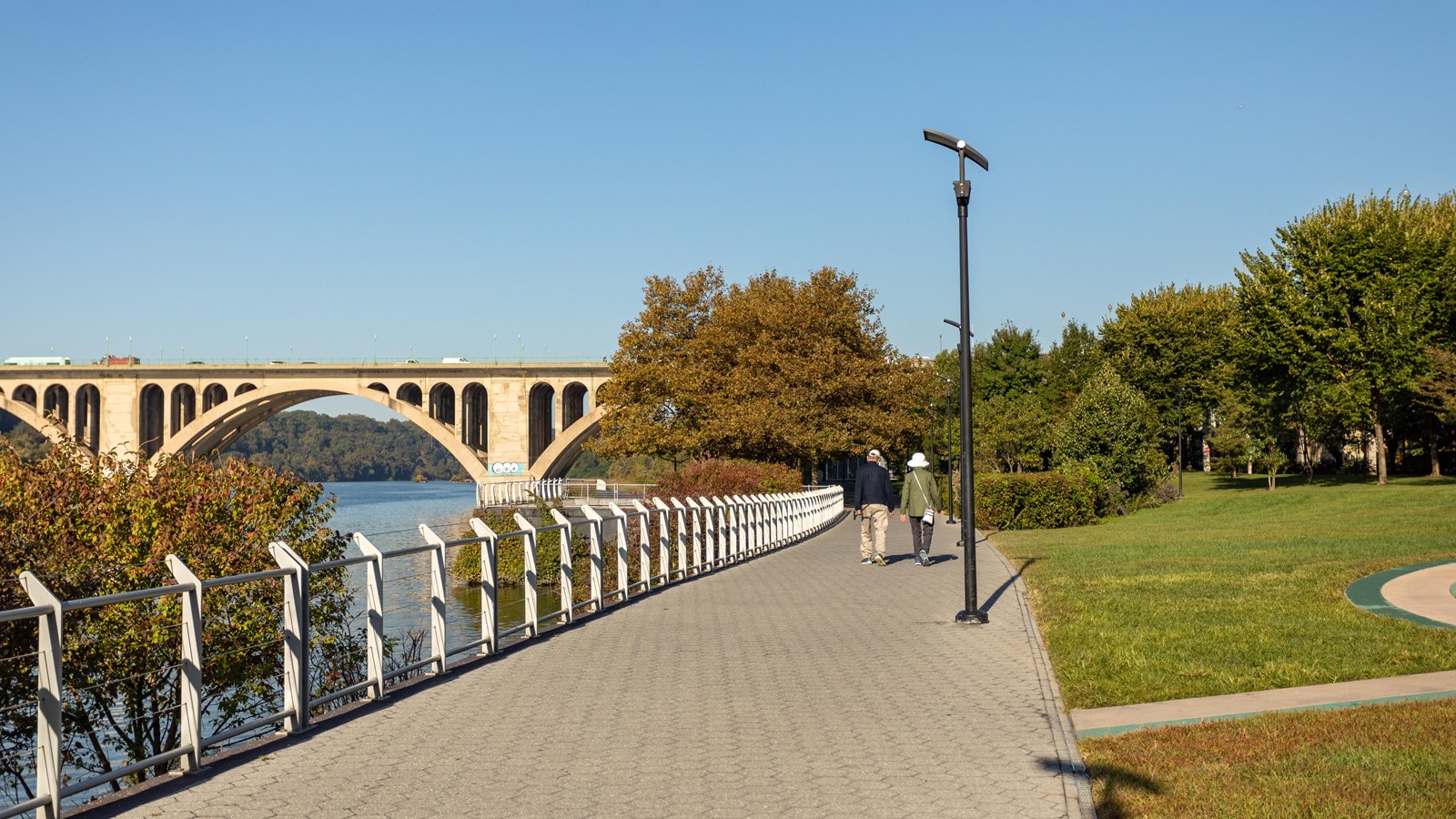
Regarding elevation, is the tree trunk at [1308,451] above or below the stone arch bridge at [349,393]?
below

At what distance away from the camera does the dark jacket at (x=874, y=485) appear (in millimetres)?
20016

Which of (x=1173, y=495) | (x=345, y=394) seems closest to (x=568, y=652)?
(x=1173, y=495)

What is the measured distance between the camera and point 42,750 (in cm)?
552

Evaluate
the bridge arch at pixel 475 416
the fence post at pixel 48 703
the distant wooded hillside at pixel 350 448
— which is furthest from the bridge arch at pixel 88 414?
the fence post at pixel 48 703

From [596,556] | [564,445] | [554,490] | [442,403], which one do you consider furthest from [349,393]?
[596,556]

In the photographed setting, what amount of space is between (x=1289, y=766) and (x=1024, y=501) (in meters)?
27.9

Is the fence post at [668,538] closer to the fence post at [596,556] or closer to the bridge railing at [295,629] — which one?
the bridge railing at [295,629]

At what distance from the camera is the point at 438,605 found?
9469 mm

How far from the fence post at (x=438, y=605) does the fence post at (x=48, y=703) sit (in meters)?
3.91

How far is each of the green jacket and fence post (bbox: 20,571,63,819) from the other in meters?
15.2

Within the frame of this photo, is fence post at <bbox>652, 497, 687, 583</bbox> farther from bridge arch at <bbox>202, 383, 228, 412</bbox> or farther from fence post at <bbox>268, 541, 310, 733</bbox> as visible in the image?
bridge arch at <bbox>202, 383, 228, 412</bbox>

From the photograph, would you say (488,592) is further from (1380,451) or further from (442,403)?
(442,403)

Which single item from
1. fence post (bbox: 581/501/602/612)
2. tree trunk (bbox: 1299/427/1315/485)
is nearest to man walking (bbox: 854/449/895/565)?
fence post (bbox: 581/501/602/612)

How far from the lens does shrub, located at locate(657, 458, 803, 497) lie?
107 feet
